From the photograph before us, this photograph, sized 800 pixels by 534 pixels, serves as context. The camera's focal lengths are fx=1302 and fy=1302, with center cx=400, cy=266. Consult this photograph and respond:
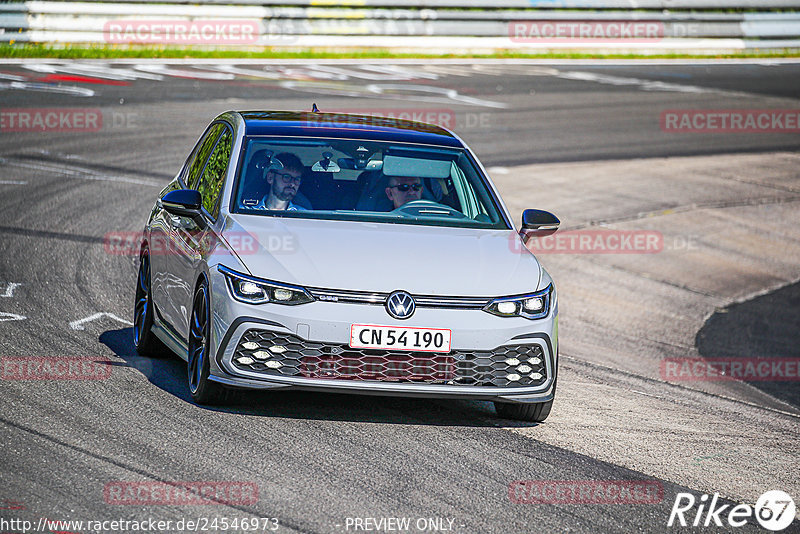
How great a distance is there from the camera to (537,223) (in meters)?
8.30

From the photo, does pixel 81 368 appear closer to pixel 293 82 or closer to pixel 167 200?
pixel 167 200

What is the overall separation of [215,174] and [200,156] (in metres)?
0.79

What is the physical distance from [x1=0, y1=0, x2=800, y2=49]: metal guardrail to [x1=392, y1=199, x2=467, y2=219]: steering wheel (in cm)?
1901

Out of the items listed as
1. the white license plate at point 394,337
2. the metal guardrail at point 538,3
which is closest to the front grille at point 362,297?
the white license plate at point 394,337

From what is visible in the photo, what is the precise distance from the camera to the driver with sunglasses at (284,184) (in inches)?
315

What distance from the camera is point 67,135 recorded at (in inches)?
747

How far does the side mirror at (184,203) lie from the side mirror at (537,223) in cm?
206

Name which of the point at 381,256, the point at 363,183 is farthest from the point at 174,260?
the point at 381,256

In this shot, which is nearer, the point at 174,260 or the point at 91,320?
the point at 174,260

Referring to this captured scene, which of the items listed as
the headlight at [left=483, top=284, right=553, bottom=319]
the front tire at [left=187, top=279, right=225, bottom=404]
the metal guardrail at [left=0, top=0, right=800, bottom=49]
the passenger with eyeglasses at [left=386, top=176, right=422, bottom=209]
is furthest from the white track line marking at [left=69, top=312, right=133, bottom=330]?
the metal guardrail at [left=0, top=0, right=800, bottom=49]

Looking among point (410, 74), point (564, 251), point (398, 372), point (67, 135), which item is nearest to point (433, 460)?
point (398, 372)

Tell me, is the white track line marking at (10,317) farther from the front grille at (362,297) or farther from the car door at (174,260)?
the front grille at (362,297)

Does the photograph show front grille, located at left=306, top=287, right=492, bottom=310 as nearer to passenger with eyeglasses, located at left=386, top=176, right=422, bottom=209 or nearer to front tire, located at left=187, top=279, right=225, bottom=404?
front tire, located at left=187, top=279, right=225, bottom=404

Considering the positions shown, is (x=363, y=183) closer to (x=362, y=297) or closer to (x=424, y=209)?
(x=424, y=209)
